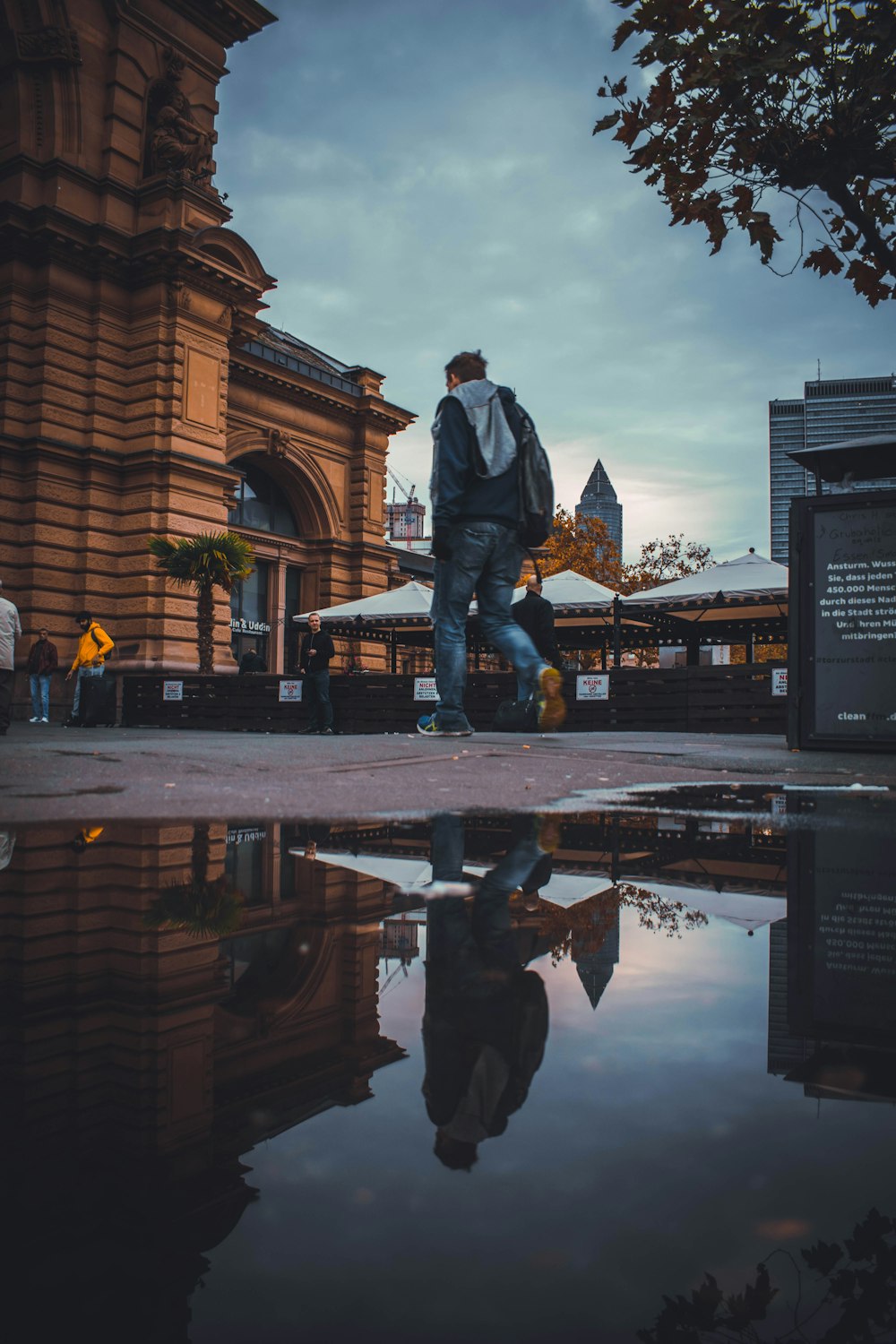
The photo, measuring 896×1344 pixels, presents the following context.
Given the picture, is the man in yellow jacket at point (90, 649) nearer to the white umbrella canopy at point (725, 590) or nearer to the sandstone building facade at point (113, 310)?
the sandstone building facade at point (113, 310)

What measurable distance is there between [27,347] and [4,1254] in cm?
2415

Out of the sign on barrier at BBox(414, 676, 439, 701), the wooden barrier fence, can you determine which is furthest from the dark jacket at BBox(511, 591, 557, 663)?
the sign on barrier at BBox(414, 676, 439, 701)

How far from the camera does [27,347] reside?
21.6m

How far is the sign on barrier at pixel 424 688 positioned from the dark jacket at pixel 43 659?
8620mm

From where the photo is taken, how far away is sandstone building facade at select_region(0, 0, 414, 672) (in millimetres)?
21234

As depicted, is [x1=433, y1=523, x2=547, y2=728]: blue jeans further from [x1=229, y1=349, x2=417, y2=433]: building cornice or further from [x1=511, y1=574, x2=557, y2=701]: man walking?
[x1=229, y1=349, x2=417, y2=433]: building cornice

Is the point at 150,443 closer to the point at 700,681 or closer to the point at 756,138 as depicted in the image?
the point at 700,681

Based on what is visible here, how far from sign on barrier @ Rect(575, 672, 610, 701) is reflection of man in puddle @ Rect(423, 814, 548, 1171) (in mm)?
→ 12545

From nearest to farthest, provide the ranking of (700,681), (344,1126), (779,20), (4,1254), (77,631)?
(4,1254) → (344,1126) → (779,20) → (700,681) → (77,631)

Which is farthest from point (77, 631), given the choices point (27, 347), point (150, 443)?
point (27, 347)

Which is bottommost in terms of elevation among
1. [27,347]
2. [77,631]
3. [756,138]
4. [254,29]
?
[77,631]

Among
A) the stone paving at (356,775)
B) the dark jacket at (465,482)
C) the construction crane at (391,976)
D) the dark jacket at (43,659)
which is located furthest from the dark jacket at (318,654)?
the construction crane at (391,976)

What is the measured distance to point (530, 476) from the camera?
6.32 m

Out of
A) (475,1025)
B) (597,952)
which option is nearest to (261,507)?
(597,952)
